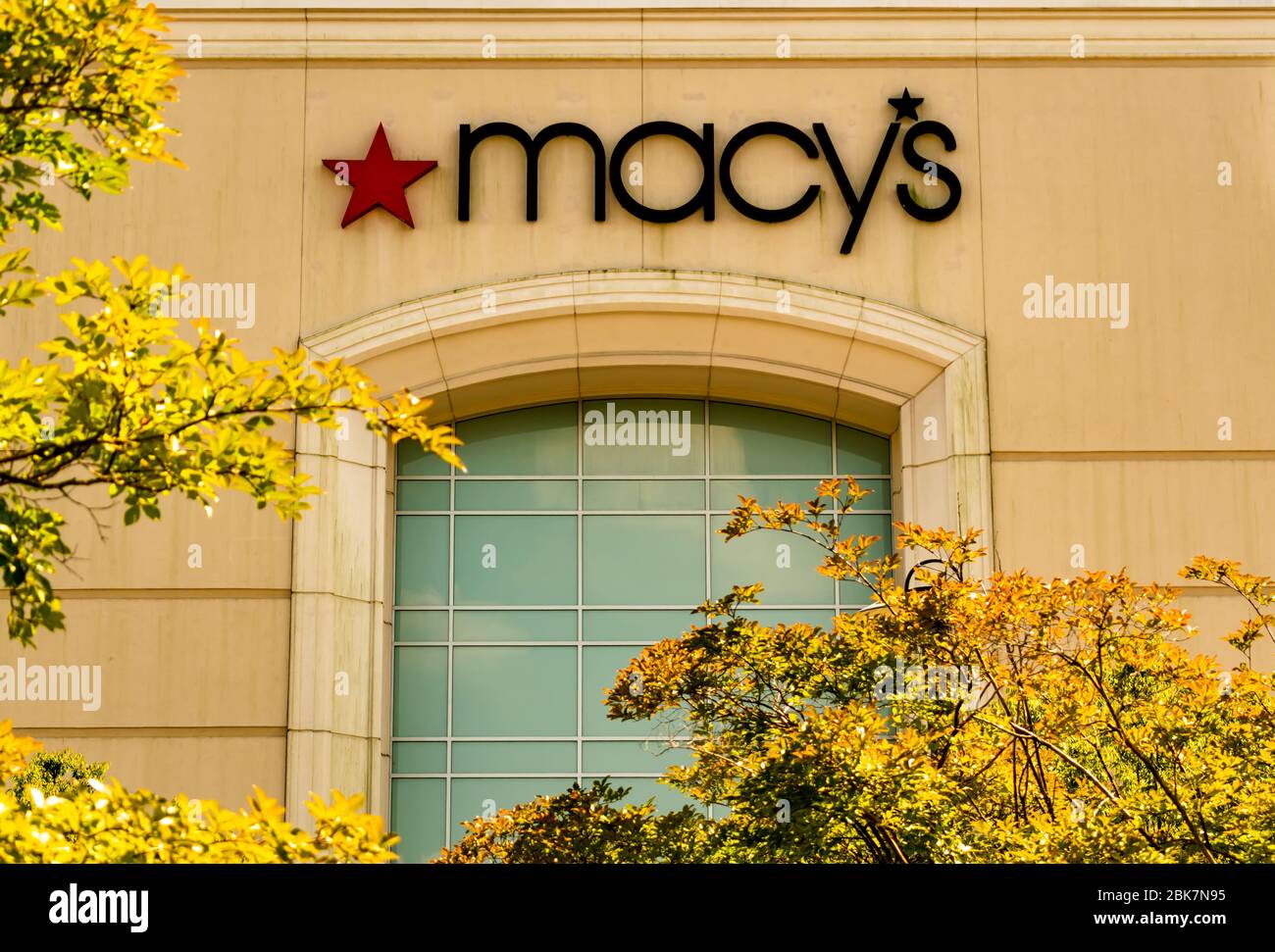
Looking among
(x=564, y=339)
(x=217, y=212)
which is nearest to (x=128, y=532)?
(x=217, y=212)

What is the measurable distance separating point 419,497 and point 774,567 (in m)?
3.87

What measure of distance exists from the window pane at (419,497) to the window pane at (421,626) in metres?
1.12

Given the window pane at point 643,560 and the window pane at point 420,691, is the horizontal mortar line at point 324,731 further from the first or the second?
the window pane at point 643,560

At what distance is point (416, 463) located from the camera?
1633 cm

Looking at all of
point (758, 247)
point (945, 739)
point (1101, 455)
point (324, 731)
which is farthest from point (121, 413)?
point (1101, 455)

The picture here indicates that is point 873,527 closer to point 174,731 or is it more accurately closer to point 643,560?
point 643,560

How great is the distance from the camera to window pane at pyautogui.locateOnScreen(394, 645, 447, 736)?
15.8 metres

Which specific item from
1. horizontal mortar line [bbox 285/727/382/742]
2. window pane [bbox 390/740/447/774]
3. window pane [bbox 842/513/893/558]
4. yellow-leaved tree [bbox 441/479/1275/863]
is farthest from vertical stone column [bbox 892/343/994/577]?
horizontal mortar line [bbox 285/727/382/742]

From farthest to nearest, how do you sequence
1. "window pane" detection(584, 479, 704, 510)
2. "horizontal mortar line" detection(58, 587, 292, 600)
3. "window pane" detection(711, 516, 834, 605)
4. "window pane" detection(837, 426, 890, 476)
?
"window pane" detection(837, 426, 890, 476) → "window pane" detection(584, 479, 704, 510) → "window pane" detection(711, 516, 834, 605) → "horizontal mortar line" detection(58, 587, 292, 600)

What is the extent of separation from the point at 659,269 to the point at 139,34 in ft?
30.2

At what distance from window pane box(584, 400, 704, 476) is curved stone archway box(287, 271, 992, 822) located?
0.39 meters

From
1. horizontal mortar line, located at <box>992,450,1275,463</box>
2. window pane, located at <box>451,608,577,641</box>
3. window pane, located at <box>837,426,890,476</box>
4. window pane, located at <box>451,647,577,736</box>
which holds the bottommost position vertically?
window pane, located at <box>451,647,577,736</box>

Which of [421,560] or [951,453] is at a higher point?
[951,453]

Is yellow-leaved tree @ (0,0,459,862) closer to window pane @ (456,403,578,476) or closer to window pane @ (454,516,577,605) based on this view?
window pane @ (454,516,577,605)
